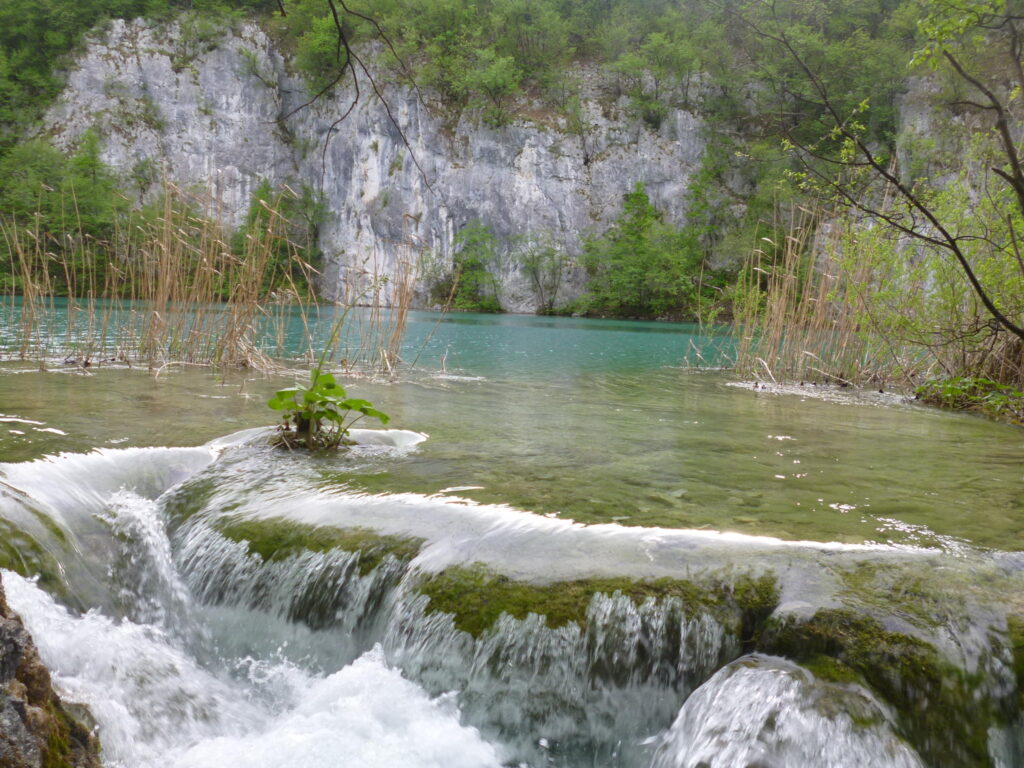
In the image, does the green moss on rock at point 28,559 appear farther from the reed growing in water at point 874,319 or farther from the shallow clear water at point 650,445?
the reed growing in water at point 874,319

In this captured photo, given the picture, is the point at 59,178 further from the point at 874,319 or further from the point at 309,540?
the point at 309,540

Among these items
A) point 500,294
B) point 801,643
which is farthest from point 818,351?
point 500,294

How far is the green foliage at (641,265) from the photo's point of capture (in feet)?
117

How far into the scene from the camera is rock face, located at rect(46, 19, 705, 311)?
130 feet

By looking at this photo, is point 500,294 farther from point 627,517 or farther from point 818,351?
point 627,517

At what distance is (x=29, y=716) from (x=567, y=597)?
59.3 inches

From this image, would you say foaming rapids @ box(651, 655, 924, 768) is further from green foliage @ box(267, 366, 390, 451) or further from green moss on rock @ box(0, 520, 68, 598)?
green foliage @ box(267, 366, 390, 451)

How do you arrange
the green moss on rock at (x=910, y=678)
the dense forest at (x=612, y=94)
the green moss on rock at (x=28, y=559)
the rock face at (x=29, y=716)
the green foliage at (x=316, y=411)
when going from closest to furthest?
the rock face at (x=29, y=716) < the green moss on rock at (x=910, y=678) < the green moss on rock at (x=28, y=559) < the green foliage at (x=316, y=411) < the dense forest at (x=612, y=94)

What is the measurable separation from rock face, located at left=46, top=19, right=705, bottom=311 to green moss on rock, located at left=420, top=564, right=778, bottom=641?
36276 millimetres

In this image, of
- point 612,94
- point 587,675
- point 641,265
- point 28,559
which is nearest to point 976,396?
point 587,675

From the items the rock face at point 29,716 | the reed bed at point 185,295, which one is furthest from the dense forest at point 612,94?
the rock face at point 29,716

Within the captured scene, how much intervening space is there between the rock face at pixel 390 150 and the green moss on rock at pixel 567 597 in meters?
36.3

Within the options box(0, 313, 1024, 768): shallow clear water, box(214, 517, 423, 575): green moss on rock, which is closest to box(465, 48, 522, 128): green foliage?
box(0, 313, 1024, 768): shallow clear water

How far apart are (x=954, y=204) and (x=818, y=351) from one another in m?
2.38
